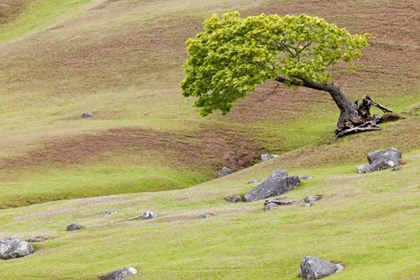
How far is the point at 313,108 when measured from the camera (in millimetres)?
90125

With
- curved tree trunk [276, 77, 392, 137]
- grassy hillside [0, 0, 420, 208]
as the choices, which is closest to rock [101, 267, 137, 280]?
grassy hillside [0, 0, 420, 208]

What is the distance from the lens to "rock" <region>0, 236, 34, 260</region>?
Answer: 39625mm

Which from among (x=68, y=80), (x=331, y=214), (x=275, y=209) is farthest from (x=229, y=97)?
(x=68, y=80)

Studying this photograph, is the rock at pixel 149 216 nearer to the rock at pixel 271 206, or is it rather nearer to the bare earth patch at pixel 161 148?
the rock at pixel 271 206

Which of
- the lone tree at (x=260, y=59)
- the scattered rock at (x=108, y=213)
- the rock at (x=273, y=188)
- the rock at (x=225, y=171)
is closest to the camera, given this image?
the rock at (x=273, y=188)

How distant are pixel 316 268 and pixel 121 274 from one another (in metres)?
8.69

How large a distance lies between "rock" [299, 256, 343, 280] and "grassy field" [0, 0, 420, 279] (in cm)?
78

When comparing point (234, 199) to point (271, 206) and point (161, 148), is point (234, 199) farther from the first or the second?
point (161, 148)

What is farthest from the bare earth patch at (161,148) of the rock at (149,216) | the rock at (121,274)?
the rock at (121,274)

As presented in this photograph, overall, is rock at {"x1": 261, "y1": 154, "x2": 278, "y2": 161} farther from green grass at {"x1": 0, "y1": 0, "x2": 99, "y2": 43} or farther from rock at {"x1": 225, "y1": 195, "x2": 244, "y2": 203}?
green grass at {"x1": 0, "y1": 0, "x2": 99, "y2": 43}

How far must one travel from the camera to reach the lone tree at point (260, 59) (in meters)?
67.6

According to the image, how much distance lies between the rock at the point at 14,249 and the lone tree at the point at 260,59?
99.9 feet

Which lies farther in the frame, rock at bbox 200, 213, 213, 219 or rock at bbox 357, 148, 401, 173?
rock at bbox 357, 148, 401, 173

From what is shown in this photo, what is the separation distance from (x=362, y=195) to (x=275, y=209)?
15.5 ft
